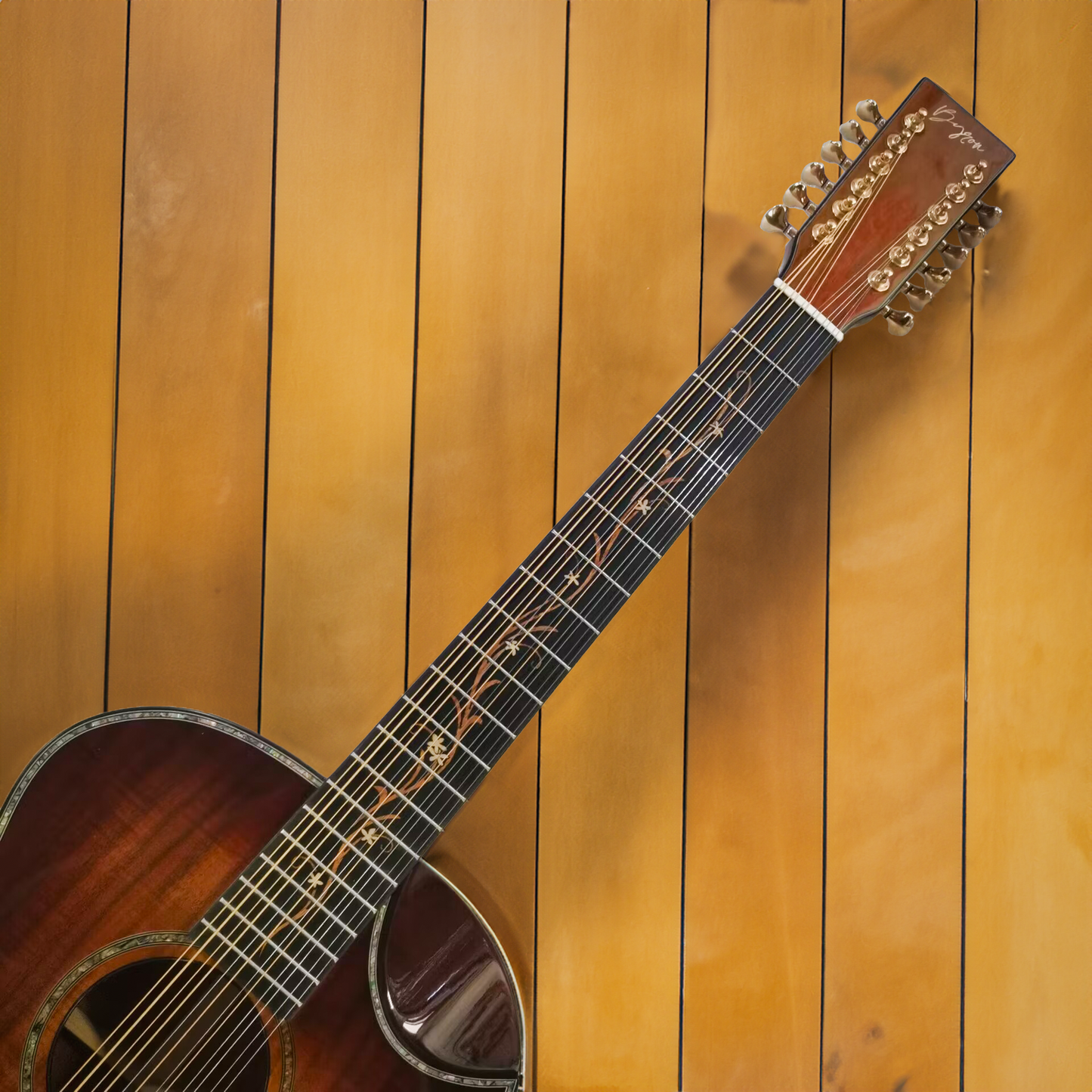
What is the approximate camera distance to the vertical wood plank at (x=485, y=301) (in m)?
0.84

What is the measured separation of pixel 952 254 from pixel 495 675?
54 cm

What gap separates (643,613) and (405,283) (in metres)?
0.41

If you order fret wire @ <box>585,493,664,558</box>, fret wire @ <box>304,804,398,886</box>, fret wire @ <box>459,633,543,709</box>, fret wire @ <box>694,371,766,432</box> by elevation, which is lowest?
fret wire @ <box>304,804,398,886</box>

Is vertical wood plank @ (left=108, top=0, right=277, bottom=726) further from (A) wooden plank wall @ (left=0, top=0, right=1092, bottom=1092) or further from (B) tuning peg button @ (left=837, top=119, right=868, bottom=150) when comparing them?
(B) tuning peg button @ (left=837, top=119, right=868, bottom=150)

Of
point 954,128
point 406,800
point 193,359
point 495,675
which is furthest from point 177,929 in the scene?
point 954,128

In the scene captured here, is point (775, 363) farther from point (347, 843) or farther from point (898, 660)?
point (347, 843)

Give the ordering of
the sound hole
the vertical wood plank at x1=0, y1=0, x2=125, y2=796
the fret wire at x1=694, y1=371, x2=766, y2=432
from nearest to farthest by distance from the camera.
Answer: the sound hole < the fret wire at x1=694, y1=371, x2=766, y2=432 < the vertical wood plank at x1=0, y1=0, x2=125, y2=796

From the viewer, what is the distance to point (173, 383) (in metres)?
0.83

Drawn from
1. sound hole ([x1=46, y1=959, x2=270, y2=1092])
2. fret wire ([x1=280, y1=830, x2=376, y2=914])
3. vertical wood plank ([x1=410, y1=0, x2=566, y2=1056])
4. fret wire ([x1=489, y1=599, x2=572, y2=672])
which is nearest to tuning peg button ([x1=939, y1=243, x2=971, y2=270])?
vertical wood plank ([x1=410, y1=0, x2=566, y2=1056])

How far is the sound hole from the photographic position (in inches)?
23.3

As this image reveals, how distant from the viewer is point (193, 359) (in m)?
0.83

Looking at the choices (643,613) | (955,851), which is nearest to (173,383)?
(643,613)

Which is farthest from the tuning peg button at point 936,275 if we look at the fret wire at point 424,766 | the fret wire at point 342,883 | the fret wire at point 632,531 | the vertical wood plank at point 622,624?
the fret wire at point 342,883

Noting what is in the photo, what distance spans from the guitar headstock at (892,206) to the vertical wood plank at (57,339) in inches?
26.3
